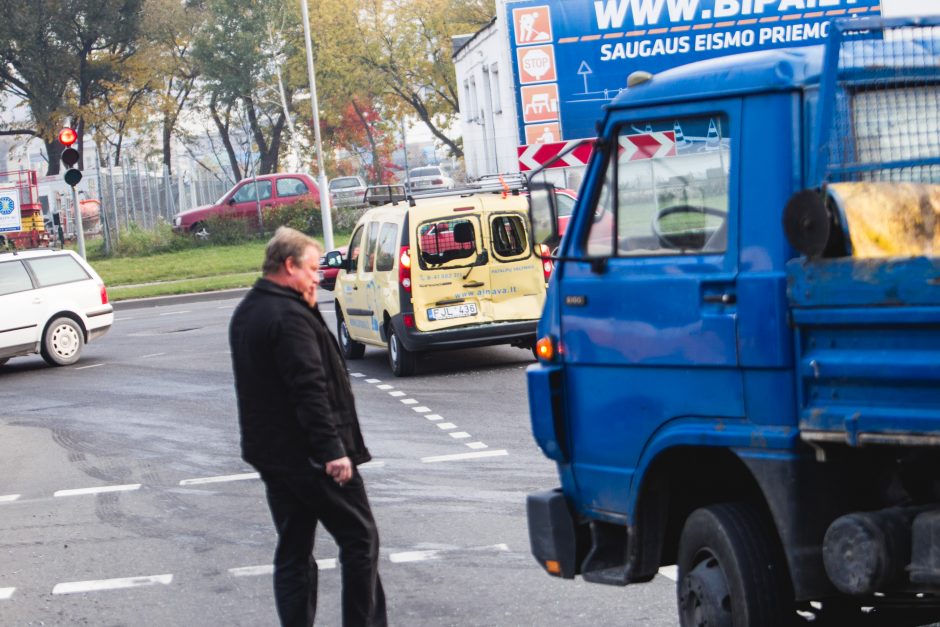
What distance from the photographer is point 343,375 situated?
605 centimetres

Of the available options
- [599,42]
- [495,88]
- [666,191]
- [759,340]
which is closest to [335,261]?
[666,191]

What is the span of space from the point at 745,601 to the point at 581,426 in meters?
1.13

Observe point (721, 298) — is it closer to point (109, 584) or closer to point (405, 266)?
point (109, 584)

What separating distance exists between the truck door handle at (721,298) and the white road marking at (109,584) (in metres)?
3.70

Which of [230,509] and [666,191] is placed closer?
[666,191]

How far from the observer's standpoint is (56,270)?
20281 millimetres

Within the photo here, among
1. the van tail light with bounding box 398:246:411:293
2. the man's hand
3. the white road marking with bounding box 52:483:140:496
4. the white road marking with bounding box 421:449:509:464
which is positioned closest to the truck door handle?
the man's hand

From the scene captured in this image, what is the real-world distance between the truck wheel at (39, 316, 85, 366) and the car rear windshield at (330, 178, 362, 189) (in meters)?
31.5

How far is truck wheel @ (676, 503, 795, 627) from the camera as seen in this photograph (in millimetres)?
4973

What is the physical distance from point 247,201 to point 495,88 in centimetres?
854

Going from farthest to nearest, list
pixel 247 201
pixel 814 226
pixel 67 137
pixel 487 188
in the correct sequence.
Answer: pixel 247 201 < pixel 67 137 < pixel 487 188 < pixel 814 226

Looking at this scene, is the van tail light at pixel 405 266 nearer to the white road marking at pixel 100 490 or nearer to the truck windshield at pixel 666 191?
the white road marking at pixel 100 490

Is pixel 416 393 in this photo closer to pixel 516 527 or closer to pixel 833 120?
pixel 516 527

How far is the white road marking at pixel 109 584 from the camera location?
7.59 metres
